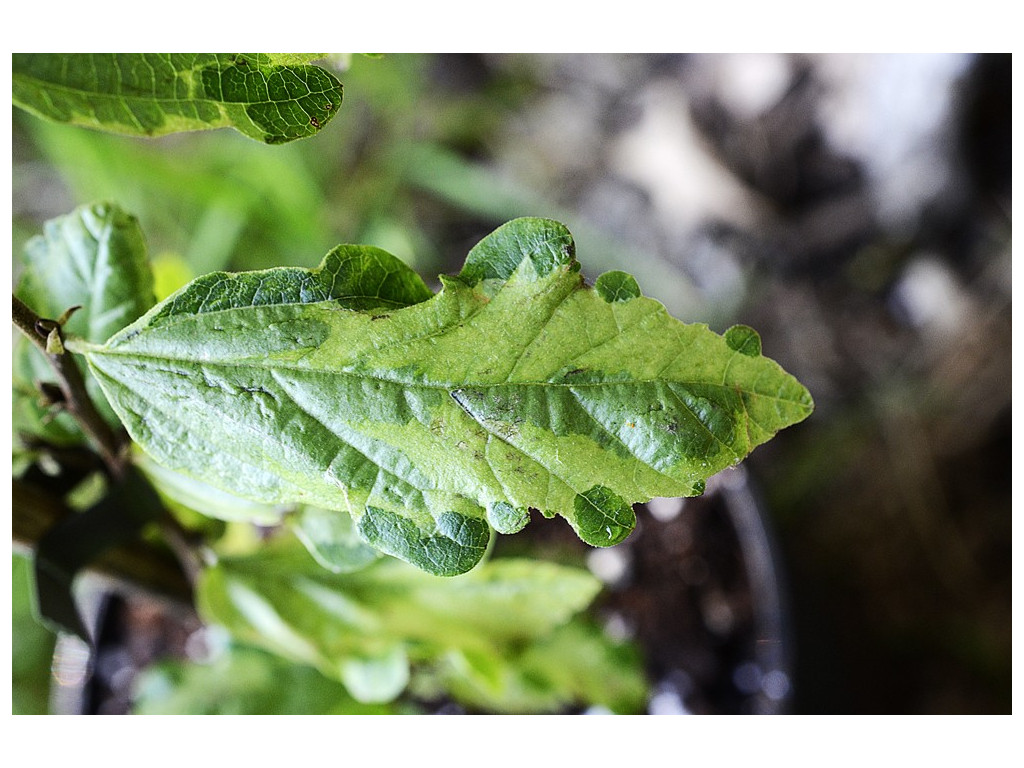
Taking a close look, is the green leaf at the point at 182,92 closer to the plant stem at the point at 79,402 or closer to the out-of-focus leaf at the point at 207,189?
the plant stem at the point at 79,402

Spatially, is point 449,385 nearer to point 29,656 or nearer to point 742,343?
point 742,343

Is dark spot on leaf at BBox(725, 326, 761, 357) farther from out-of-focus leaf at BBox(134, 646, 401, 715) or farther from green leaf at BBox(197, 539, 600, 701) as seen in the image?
out-of-focus leaf at BBox(134, 646, 401, 715)

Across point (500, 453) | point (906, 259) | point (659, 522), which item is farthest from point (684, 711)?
point (906, 259)

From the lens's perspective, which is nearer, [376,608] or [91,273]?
[91,273]

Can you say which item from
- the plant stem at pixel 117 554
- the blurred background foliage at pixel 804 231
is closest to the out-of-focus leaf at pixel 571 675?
the plant stem at pixel 117 554

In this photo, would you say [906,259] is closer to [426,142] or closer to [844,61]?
[844,61]

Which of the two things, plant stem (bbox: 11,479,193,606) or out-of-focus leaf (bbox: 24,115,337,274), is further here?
out-of-focus leaf (bbox: 24,115,337,274)

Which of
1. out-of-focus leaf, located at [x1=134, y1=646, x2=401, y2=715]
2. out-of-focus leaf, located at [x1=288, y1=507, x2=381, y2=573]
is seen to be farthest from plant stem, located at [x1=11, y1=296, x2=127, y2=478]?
out-of-focus leaf, located at [x1=134, y1=646, x2=401, y2=715]

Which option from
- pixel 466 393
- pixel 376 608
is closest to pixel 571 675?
pixel 376 608
